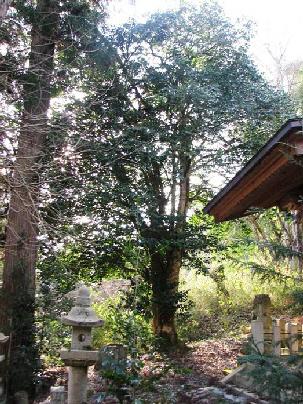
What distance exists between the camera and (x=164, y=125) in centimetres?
1076

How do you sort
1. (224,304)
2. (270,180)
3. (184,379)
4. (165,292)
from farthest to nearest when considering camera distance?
(224,304)
(165,292)
(184,379)
(270,180)

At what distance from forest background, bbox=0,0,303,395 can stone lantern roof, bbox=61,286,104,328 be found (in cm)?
207

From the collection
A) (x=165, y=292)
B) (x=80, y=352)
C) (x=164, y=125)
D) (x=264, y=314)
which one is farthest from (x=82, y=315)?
(x=164, y=125)

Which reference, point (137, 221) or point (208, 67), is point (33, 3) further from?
point (137, 221)

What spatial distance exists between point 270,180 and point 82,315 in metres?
2.98

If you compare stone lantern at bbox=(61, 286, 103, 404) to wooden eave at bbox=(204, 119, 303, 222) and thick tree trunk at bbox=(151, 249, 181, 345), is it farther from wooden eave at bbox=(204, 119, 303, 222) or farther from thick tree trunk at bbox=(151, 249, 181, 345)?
thick tree trunk at bbox=(151, 249, 181, 345)

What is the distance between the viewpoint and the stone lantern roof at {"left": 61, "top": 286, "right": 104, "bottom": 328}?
5.96 metres

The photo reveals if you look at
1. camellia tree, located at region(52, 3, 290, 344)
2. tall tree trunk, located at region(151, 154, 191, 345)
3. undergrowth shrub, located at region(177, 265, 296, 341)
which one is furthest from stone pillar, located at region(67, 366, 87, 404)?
undergrowth shrub, located at region(177, 265, 296, 341)

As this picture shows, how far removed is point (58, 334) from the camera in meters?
9.01

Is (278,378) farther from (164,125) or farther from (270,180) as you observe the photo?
(164,125)

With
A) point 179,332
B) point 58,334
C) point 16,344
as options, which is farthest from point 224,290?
point 16,344

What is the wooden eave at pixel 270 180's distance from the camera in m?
4.14

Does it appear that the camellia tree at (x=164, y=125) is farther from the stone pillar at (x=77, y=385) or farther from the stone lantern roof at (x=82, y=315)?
the stone pillar at (x=77, y=385)

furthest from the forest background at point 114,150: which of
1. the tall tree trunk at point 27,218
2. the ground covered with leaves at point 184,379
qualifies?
the ground covered with leaves at point 184,379
